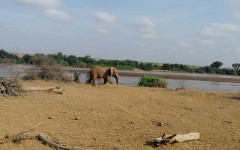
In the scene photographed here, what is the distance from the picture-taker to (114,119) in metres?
11.9

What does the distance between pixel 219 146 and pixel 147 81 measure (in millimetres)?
16041

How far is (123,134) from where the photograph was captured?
34.3ft

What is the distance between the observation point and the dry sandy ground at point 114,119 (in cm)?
989

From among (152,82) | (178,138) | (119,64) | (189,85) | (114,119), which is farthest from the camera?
(119,64)

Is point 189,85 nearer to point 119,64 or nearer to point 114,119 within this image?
point 114,119

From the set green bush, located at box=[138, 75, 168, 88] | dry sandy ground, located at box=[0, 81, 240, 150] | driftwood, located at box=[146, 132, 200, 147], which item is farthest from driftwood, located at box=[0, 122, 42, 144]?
green bush, located at box=[138, 75, 168, 88]

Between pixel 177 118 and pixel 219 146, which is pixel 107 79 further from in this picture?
pixel 219 146

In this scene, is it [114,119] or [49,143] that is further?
[114,119]

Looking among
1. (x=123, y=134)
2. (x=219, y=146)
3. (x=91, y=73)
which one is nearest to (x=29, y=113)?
(x=123, y=134)

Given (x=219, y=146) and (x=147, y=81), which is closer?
→ (x=219, y=146)

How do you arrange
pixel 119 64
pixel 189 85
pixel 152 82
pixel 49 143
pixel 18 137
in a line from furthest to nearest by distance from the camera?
pixel 119 64, pixel 189 85, pixel 152 82, pixel 18 137, pixel 49 143

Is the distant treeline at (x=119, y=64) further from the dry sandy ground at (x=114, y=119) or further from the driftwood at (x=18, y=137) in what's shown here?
the driftwood at (x=18, y=137)

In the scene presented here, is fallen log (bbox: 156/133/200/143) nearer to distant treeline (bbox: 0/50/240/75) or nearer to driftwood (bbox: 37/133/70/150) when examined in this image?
driftwood (bbox: 37/133/70/150)

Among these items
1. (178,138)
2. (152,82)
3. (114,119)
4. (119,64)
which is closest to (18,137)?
(114,119)
